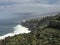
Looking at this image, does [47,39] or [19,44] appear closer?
[19,44]

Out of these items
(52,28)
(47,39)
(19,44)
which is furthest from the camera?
(52,28)

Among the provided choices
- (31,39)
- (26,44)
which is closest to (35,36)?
(31,39)

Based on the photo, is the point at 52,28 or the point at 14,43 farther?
the point at 52,28

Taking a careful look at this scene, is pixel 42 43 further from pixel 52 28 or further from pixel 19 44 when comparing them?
pixel 52 28

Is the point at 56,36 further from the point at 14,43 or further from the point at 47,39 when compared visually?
the point at 14,43

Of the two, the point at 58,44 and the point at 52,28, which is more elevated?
the point at 52,28

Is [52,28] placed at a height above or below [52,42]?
above

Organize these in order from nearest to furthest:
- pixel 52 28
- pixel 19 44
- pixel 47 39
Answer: pixel 19 44 < pixel 47 39 < pixel 52 28

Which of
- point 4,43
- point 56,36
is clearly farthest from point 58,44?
point 4,43

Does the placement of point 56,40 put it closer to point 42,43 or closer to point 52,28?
point 42,43
